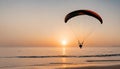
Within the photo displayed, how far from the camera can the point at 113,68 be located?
1011 inches

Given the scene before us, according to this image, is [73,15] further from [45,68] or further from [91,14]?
[45,68]

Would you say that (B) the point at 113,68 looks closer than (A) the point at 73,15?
No

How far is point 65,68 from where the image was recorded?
26047 mm

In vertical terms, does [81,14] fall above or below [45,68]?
above

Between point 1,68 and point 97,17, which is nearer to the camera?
point 97,17

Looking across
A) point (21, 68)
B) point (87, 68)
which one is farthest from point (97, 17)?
point (21, 68)

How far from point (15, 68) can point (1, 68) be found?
57.4 inches

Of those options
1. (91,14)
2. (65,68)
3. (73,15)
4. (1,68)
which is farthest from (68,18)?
(1,68)

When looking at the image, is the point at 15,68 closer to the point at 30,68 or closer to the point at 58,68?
the point at 30,68

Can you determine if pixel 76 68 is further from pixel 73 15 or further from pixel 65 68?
pixel 73 15

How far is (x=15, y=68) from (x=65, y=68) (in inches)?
211

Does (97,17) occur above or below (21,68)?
above

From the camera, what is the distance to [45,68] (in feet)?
85.4

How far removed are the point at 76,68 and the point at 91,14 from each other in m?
6.40
